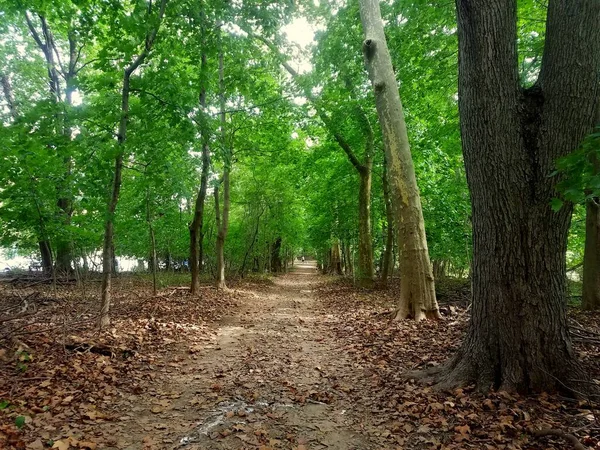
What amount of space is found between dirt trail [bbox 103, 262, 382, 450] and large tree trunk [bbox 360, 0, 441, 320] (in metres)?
2.14

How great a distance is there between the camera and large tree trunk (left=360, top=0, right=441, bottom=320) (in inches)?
299

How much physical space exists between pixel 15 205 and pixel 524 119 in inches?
321

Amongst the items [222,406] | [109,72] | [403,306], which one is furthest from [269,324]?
[109,72]

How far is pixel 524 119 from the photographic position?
361cm

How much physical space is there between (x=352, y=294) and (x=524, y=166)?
33.5 feet

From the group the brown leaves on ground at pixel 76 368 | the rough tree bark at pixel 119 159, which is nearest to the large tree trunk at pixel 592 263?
the brown leaves on ground at pixel 76 368

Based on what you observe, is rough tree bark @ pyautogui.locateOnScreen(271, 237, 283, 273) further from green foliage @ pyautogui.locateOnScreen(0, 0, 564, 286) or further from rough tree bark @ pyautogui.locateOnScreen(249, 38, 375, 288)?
rough tree bark @ pyautogui.locateOnScreen(249, 38, 375, 288)

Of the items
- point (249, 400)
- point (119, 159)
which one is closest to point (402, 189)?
point (249, 400)

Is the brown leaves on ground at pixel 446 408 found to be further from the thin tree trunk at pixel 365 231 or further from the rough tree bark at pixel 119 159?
the thin tree trunk at pixel 365 231

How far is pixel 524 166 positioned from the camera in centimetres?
358

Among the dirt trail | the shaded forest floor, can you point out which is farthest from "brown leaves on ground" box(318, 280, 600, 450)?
the dirt trail

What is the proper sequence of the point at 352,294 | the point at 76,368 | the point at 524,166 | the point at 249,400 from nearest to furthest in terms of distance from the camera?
the point at 524,166
the point at 249,400
the point at 76,368
the point at 352,294

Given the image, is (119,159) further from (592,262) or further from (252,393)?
(592,262)

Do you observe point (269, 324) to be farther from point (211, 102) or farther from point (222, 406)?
point (211, 102)
